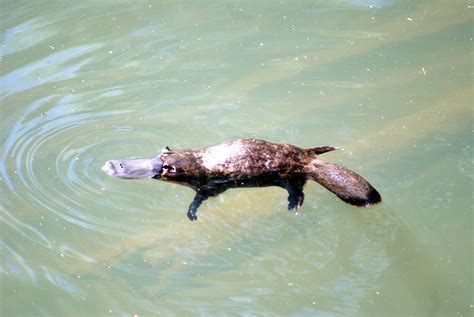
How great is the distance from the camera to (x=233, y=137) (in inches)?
213

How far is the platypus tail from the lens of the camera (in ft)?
15.0

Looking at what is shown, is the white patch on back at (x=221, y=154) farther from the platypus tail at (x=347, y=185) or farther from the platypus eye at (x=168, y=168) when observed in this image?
the platypus tail at (x=347, y=185)

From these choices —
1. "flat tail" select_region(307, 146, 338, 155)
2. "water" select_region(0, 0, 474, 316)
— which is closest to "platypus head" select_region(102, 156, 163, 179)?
"water" select_region(0, 0, 474, 316)

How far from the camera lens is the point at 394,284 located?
423 cm

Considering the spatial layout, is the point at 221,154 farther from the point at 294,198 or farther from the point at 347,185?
the point at 347,185

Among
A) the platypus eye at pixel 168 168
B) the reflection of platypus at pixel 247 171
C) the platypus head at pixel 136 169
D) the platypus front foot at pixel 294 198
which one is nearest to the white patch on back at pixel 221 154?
the reflection of platypus at pixel 247 171

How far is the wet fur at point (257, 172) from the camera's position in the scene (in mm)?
4586

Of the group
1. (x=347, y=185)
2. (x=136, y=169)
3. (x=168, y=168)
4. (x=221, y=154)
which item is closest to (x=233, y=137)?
(x=221, y=154)

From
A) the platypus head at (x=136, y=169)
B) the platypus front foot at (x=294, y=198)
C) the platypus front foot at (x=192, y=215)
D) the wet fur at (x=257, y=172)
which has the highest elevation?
the platypus head at (x=136, y=169)

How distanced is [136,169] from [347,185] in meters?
1.47

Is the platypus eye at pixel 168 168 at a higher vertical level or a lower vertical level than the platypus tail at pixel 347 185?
higher

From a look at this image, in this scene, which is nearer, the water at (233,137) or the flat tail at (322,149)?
the water at (233,137)

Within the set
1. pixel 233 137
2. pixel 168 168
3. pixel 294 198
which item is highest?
pixel 168 168

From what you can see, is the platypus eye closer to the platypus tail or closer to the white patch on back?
the white patch on back
